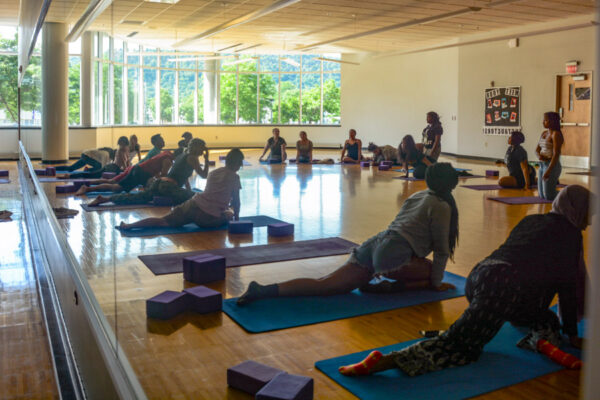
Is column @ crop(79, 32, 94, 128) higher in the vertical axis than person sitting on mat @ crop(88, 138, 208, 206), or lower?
higher

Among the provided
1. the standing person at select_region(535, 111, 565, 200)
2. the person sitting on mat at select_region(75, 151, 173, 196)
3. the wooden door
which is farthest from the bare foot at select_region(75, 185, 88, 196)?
the wooden door

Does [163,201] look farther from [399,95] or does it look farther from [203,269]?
[399,95]

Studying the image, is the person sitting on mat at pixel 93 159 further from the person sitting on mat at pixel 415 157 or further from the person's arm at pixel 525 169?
the person's arm at pixel 525 169

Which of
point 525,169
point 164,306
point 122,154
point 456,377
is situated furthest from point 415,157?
point 456,377

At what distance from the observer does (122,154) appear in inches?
346

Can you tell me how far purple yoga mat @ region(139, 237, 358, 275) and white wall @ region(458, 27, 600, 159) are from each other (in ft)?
34.6

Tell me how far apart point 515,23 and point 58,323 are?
1436cm

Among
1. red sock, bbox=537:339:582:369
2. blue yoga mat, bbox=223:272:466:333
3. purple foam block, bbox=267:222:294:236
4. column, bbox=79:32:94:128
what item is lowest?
blue yoga mat, bbox=223:272:466:333

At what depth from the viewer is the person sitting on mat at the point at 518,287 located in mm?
2699

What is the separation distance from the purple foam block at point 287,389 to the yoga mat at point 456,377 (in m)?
0.27

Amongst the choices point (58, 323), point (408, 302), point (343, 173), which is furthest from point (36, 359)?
point (343, 173)

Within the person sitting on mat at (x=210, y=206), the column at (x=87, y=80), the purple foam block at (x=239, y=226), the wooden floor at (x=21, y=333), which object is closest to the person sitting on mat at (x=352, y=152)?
the person sitting on mat at (x=210, y=206)

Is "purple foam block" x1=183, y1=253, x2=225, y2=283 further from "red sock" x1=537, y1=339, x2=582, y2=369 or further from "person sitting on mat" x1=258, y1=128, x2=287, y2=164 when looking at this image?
"person sitting on mat" x1=258, y1=128, x2=287, y2=164

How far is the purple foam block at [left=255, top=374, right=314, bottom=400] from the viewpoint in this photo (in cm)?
234
